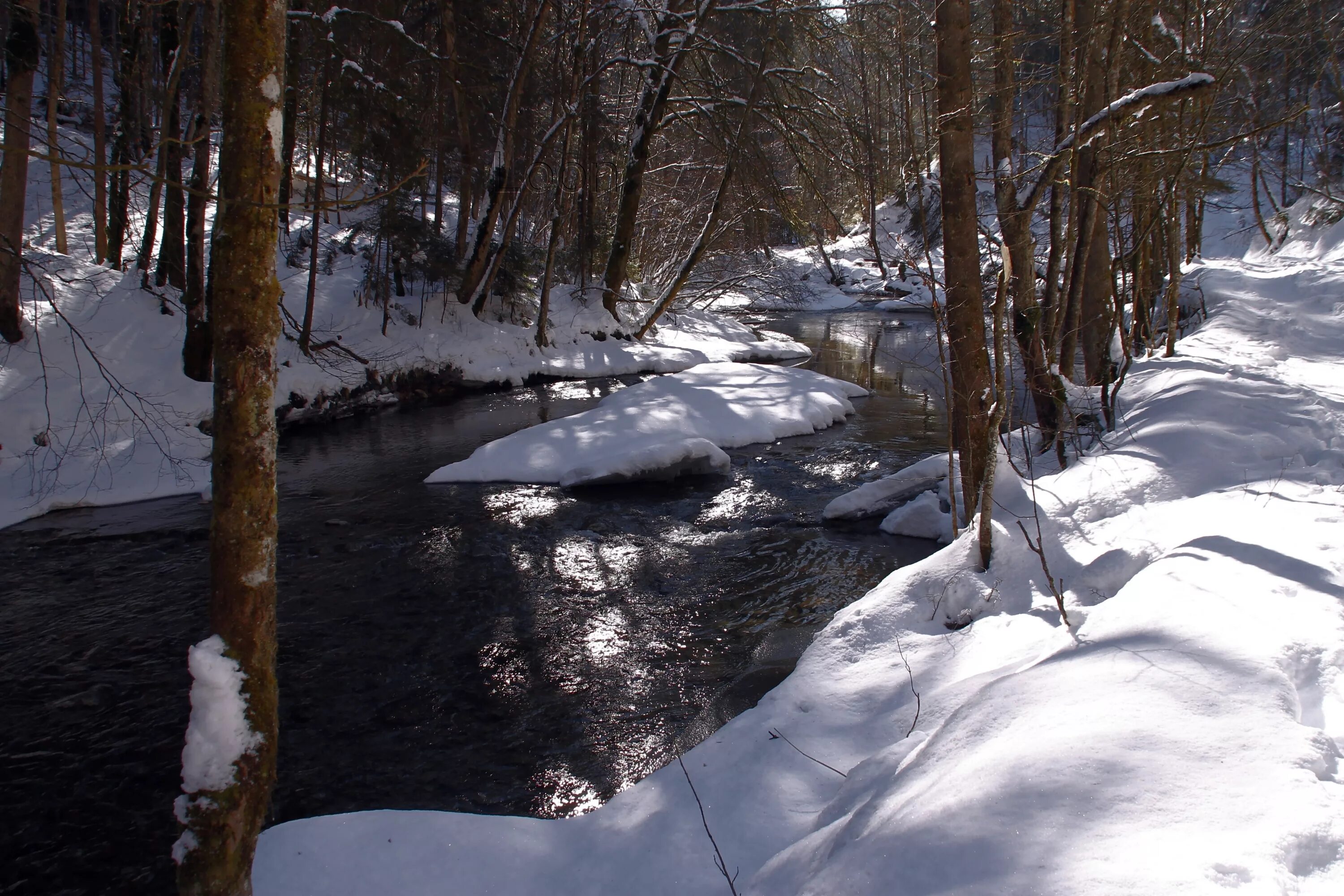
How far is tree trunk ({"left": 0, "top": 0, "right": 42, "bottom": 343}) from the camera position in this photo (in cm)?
883

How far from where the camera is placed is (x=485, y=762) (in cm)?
431

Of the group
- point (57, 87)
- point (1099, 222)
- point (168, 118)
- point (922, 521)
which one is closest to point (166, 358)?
point (168, 118)

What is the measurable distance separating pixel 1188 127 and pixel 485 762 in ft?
31.6

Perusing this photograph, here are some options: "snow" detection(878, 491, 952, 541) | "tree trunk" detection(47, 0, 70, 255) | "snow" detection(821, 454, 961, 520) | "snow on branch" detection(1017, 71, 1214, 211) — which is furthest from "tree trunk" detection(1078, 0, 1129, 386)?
"tree trunk" detection(47, 0, 70, 255)

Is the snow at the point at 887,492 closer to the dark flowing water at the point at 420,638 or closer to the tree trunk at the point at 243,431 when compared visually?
the dark flowing water at the point at 420,638

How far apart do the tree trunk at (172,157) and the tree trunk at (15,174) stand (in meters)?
1.38

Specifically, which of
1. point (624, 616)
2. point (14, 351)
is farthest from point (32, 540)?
point (624, 616)

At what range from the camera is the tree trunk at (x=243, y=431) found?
2371 mm

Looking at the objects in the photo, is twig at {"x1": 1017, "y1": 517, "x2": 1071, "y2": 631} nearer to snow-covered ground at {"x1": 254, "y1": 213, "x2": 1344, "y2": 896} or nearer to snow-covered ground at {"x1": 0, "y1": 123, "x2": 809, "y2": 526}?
snow-covered ground at {"x1": 254, "y1": 213, "x2": 1344, "y2": 896}

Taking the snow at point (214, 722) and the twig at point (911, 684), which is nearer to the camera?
the snow at point (214, 722)

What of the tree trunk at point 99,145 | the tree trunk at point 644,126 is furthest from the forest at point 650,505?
the tree trunk at point 99,145

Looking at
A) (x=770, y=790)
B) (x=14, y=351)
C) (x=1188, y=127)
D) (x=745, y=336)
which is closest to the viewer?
(x=770, y=790)

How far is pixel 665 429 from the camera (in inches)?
424

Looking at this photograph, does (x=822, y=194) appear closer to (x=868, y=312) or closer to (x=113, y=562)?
(x=113, y=562)
